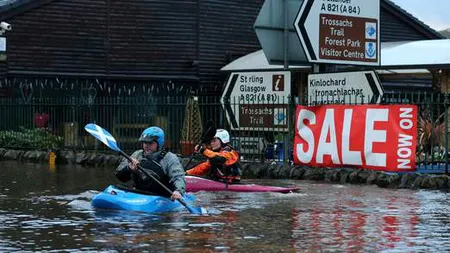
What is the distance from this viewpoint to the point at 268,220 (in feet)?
42.6

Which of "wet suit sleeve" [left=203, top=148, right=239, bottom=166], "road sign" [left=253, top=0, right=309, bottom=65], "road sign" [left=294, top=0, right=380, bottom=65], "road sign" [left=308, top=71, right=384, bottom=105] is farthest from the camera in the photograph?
"road sign" [left=253, top=0, right=309, bottom=65]

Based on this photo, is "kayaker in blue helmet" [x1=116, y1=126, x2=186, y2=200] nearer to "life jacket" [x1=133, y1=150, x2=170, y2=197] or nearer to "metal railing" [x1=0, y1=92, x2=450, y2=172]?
"life jacket" [x1=133, y1=150, x2=170, y2=197]

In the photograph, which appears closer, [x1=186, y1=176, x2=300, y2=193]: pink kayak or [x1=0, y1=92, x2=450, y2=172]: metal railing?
[x1=186, y1=176, x2=300, y2=193]: pink kayak

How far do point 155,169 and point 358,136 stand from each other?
7.12m

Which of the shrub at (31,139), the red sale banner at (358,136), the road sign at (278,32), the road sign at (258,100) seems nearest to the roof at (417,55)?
the road sign at (278,32)

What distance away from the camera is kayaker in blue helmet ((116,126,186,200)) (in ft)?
44.5

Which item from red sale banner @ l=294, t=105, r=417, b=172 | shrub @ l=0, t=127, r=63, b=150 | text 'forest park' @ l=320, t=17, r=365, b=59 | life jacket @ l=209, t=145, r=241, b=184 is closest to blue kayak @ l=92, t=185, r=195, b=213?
life jacket @ l=209, t=145, r=241, b=184

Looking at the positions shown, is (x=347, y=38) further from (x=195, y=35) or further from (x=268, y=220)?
(x=195, y=35)

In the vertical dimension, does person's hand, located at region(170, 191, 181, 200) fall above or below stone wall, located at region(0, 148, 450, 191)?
above

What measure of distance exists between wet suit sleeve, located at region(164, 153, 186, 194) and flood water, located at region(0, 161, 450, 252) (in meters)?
0.38

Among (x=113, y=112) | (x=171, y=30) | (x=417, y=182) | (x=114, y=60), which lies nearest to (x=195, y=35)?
(x=171, y=30)

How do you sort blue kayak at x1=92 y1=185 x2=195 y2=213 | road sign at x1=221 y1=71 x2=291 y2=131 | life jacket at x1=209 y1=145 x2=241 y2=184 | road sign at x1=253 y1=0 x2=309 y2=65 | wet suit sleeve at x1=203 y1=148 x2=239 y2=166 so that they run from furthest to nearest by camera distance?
road sign at x1=253 y1=0 x2=309 y2=65 < road sign at x1=221 y1=71 x2=291 y2=131 < life jacket at x1=209 y1=145 x2=241 y2=184 < wet suit sleeve at x1=203 y1=148 x2=239 y2=166 < blue kayak at x1=92 y1=185 x2=195 y2=213

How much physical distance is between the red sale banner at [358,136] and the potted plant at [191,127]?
3.85 metres

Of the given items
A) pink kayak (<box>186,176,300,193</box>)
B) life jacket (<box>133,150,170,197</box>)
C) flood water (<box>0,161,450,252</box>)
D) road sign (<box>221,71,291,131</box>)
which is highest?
road sign (<box>221,71,291,131</box>)
